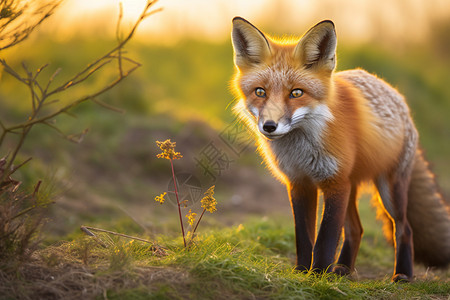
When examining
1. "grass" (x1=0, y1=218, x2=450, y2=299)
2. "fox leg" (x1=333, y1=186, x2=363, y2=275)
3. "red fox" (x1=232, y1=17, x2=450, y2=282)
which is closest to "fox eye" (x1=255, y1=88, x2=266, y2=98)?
"red fox" (x1=232, y1=17, x2=450, y2=282)

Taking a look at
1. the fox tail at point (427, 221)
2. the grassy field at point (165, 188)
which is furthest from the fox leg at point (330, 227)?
the fox tail at point (427, 221)

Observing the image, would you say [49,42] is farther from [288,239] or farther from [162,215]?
[288,239]

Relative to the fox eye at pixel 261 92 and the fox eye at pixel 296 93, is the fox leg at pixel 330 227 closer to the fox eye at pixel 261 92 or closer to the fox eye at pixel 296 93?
the fox eye at pixel 296 93

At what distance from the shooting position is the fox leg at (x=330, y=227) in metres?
3.27

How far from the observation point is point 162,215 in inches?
253

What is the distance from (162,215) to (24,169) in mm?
1893

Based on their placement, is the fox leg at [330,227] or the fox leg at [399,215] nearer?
the fox leg at [330,227]

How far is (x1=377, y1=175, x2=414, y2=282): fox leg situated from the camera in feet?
12.8

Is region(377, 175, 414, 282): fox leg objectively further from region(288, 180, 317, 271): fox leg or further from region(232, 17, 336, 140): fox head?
region(232, 17, 336, 140): fox head

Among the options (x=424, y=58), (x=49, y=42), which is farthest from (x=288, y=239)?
(x=424, y=58)

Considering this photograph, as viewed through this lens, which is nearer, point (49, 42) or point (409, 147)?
point (409, 147)

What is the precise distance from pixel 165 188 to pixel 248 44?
455 cm

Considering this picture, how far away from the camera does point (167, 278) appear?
8.41ft

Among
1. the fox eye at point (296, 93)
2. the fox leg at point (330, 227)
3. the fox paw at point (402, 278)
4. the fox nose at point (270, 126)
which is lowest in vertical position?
the fox paw at point (402, 278)
